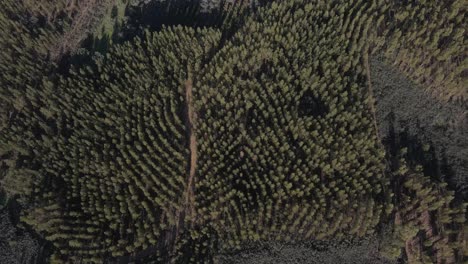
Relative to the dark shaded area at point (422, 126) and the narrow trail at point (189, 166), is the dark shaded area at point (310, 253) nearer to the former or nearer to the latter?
the narrow trail at point (189, 166)

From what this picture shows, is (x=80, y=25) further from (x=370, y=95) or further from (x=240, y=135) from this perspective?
(x=370, y=95)

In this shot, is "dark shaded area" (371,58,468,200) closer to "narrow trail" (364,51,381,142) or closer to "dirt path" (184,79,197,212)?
"narrow trail" (364,51,381,142)

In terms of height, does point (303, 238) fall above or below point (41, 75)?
below

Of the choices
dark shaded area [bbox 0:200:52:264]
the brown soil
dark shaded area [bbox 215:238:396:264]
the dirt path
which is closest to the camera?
dark shaded area [bbox 215:238:396:264]

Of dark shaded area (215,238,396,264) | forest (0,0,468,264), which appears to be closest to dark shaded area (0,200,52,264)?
forest (0,0,468,264)

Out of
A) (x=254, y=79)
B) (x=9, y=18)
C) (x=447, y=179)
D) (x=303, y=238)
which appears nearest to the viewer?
(x=303, y=238)

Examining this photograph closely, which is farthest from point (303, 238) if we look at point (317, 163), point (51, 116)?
point (51, 116)

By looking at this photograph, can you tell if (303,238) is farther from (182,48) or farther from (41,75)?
(41,75)

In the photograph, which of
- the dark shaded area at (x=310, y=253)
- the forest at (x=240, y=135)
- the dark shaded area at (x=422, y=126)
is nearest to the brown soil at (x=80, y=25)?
the forest at (x=240, y=135)
